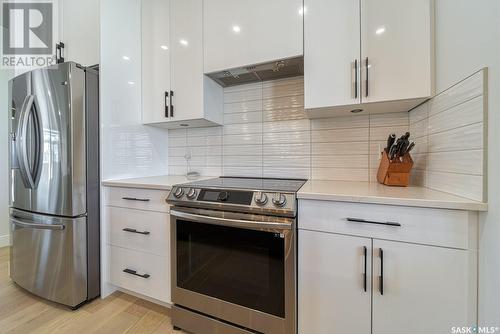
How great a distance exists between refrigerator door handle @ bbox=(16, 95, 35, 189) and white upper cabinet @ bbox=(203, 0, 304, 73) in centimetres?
136

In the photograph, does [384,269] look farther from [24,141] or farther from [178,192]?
[24,141]

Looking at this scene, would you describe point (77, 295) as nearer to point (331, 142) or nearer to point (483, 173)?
point (331, 142)

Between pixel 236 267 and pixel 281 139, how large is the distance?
104 centimetres

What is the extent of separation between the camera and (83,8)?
1.73m

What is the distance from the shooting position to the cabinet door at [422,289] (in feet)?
2.65

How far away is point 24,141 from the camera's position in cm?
158

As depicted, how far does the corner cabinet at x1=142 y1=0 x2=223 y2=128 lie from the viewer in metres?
1.65

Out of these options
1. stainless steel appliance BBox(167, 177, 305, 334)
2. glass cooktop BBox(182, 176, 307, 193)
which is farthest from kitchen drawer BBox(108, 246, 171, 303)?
glass cooktop BBox(182, 176, 307, 193)

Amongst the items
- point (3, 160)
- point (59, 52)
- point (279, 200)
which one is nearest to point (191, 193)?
point (279, 200)

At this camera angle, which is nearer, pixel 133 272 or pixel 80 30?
pixel 133 272

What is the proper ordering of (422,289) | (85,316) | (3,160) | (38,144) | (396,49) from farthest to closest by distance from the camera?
(3,160)
(38,144)
(85,316)
(396,49)
(422,289)

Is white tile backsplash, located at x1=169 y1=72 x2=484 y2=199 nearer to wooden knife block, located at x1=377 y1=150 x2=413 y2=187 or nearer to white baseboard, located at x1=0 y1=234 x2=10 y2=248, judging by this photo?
wooden knife block, located at x1=377 y1=150 x2=413 y2=187

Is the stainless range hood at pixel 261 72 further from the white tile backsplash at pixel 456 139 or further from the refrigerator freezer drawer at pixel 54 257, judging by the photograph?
the refrigerator freezer drawer at pixel 54 257

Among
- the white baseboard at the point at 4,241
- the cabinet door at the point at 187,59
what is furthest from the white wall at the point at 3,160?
the cabinet door at the point at 187,59
